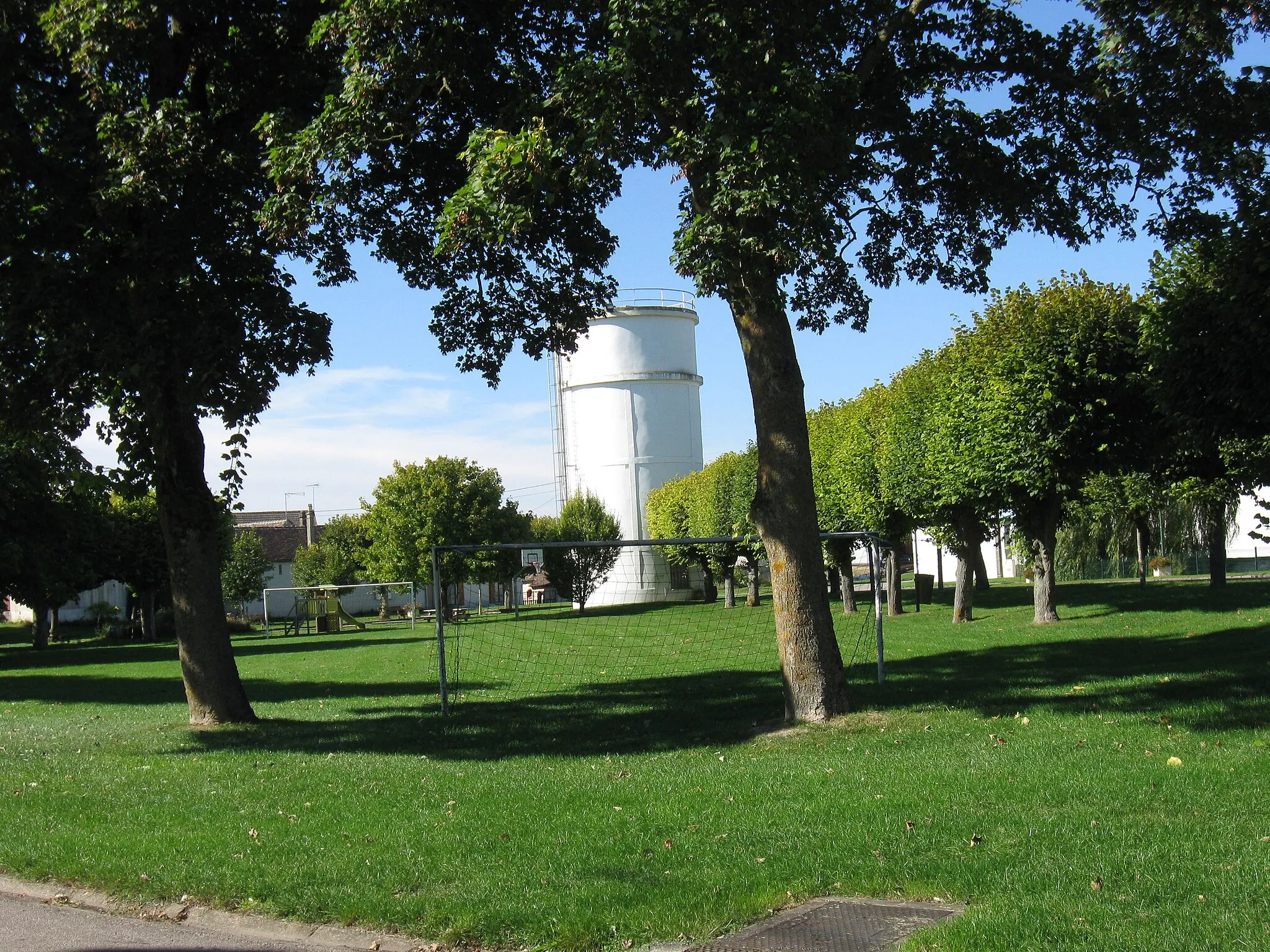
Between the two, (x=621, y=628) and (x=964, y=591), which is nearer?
(x=964, y=591)

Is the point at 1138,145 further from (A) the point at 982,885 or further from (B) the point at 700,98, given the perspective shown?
(A) the point at 982,885

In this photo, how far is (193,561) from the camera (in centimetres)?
1382

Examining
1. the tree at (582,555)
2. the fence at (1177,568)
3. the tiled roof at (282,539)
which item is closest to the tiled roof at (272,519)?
the tiled roof at (282,539)

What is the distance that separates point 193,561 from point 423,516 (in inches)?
1467

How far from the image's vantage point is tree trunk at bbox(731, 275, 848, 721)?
11812mm

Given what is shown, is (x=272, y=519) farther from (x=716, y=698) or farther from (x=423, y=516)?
(x=716, y=698)

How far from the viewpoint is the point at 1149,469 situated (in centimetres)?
2488

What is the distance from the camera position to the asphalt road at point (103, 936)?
18.8 feet

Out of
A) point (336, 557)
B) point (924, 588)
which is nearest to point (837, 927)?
point (924, 588)

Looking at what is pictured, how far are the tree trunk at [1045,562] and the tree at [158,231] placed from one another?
18.4m

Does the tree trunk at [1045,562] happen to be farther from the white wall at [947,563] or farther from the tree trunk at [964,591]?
the white wall at [947,563]

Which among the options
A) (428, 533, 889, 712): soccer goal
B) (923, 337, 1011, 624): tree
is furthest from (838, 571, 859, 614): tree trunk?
(923, 337, 1011, 624): tree

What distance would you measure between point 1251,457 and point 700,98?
52.2 feet

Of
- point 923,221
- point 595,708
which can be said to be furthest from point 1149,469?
point 595,708
